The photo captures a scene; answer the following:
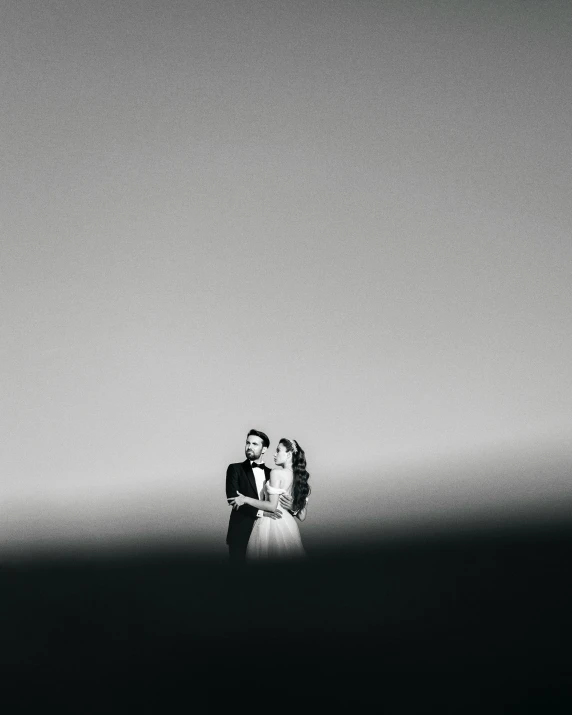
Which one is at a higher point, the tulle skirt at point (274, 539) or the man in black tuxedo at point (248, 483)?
the man in black tuxedo at point (248, 483)

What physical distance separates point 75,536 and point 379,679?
20.3 ft

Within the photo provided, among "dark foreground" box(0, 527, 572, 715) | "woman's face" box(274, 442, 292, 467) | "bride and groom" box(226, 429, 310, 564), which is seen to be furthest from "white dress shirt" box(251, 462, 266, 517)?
"dark foreground" box(0, 527, 572, 715)

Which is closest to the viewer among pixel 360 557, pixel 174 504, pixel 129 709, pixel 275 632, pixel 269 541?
pixel 129 709

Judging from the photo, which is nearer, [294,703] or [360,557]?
[294,703]

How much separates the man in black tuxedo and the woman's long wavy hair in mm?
166

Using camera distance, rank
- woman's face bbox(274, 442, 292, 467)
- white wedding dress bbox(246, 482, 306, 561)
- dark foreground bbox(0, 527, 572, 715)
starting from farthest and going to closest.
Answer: woman's face bbox(274, 442, 292, 467), white wedding dress bbox(246, 482, 306, 561), dark foreground bbox(0, 527, 572, 715)

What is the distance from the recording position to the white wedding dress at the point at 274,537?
4977 millimetres

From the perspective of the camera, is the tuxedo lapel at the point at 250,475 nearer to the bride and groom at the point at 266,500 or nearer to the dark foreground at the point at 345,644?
the bride and groom at the point at 266,500

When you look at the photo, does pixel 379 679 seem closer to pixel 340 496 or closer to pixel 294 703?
pixel 294 703

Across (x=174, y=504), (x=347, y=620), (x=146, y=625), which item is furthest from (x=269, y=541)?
(x=347, y=620)

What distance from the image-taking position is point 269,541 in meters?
5.01

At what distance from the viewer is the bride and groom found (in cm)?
503

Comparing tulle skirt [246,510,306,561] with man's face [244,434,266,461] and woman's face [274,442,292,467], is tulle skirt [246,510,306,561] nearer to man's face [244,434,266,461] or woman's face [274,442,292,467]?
woman's face [274,442,292,467]

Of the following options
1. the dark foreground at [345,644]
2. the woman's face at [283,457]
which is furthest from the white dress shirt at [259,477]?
the dark foreground at [345,644]
